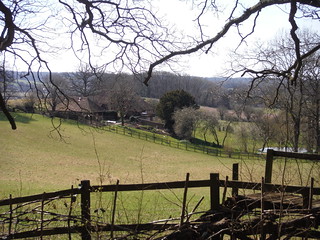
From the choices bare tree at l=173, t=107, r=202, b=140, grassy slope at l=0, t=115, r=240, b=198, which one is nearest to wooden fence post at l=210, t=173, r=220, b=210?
grassy slope at l=0, t=115, r=240, b=198

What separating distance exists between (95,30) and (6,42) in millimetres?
1567

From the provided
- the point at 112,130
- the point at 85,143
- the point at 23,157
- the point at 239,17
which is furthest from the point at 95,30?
the point at 112,130

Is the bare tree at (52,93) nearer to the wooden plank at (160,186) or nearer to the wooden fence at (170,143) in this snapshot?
the wooden plank at (160,186)

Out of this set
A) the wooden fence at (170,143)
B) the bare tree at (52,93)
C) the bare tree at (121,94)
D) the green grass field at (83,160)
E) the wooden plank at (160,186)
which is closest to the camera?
the wooden plank at (160,186)

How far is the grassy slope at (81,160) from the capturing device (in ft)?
74.8

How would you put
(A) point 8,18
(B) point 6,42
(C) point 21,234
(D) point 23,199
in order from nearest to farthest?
(C) point 21,234
(D) point 23,199
(A) point 8,18
(B) point 6,42

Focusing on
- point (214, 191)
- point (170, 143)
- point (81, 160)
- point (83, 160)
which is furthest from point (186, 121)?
point (214, 191)

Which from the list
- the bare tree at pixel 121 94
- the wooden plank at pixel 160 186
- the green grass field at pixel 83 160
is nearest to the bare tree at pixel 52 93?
the bare tree at pixel 121 94

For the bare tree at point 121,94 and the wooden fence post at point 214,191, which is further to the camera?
the bare tree at point 121,94

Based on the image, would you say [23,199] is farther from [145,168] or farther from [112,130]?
[112,130]

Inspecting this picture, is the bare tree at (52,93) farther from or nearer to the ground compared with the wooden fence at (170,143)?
farther from the ground

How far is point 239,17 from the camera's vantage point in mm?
6234

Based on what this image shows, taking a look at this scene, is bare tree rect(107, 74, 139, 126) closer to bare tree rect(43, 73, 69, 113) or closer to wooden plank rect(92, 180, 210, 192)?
bare tree rect(43, 73, 69, 113)

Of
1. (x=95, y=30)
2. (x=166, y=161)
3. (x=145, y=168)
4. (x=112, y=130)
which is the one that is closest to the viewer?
(x=95, y=30)
